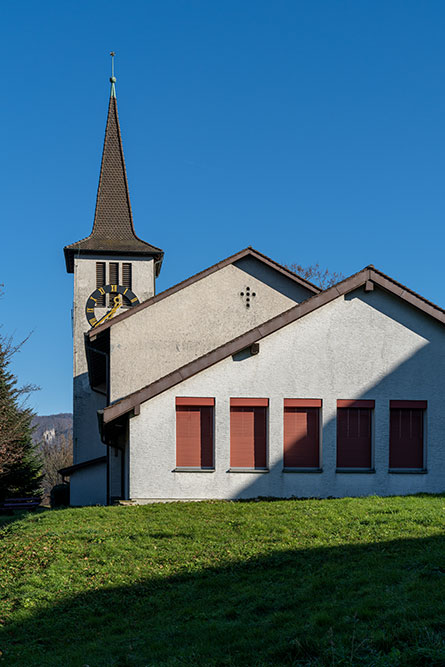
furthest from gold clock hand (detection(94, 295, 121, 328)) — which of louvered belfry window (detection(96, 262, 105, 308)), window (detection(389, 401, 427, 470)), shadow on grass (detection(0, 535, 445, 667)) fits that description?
shadow on grass (detection(0, 535, 445, 667))

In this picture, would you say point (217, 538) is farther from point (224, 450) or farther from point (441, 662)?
point (441, 662)

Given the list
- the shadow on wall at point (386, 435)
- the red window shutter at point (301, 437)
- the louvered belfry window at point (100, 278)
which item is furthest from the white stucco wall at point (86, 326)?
the shadow on wall at point (386, 435)

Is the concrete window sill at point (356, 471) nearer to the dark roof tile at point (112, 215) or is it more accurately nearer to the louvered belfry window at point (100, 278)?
the louvered belfry window at point (100, 278)

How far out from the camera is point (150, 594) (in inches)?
382

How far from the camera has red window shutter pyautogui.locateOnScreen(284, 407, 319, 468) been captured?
17594mm

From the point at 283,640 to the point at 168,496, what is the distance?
10.7 m

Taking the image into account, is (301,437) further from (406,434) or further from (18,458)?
(18,458)

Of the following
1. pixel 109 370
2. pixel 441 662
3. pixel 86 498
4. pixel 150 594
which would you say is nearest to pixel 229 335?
pixel 109 370

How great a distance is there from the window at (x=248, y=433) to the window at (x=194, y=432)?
1.86ft

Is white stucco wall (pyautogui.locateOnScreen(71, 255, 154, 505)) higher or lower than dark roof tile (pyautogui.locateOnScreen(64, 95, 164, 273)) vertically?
lower

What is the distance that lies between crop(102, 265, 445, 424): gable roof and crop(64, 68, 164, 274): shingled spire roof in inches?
642

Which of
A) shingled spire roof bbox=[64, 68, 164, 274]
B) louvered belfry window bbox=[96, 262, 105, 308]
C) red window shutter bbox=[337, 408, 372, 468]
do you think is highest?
shingled spire roof bbox=[64, 68, 164, 274]

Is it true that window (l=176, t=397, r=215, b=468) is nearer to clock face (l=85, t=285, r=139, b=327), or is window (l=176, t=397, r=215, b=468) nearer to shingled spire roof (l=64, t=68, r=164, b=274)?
clock face (l=85, t=285, r=139, b=327)

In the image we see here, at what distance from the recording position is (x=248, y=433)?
17.7 metres
